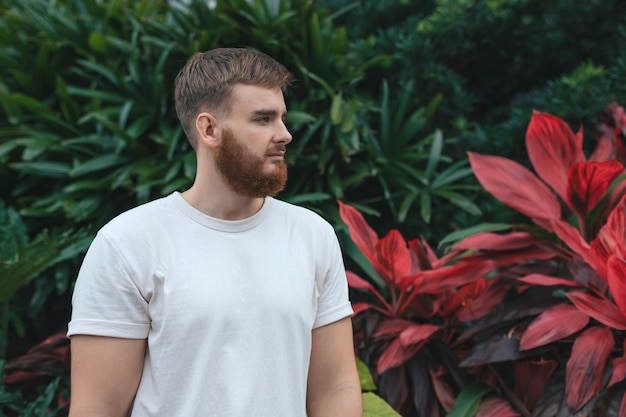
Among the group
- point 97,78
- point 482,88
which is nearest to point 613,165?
point 482,88

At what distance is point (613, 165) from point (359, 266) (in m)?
1.14

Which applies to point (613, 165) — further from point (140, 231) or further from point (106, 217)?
point (106, 217)

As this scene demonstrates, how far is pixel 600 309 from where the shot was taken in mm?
2260

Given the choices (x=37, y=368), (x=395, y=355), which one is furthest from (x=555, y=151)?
(x=37, y=368)

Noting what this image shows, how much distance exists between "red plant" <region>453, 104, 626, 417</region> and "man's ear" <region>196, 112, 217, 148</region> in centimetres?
119

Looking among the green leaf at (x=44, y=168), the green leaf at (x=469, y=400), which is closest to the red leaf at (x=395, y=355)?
the green leaf at (x=469, y=400)

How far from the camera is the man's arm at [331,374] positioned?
176 centimetres

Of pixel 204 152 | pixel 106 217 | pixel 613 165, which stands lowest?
pixel 106 217

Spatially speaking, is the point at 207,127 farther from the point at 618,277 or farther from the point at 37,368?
the point at 37,368

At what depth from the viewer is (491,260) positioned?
258cm

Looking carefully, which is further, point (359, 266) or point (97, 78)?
point (97, 78)

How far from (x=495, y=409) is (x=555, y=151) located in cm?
94

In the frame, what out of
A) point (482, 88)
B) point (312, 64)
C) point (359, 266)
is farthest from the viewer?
point (482, 88)

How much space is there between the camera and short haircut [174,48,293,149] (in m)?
1.62
